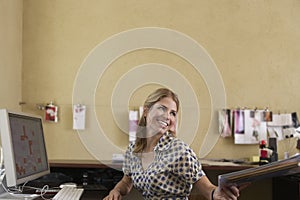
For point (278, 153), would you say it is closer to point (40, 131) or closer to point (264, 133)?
point (264, 133)

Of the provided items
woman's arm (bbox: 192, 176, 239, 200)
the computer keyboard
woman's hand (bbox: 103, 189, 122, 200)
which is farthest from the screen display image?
woman's arm (bbox: 192, 176, 239, 200)

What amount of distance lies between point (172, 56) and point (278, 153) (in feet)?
3.73

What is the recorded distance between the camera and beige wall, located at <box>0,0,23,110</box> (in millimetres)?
2668

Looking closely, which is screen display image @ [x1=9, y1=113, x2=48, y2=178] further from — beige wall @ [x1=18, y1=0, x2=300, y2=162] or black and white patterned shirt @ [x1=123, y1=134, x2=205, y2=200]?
beige wall @ [x1=18, y1=0, x2=300, y2=162]

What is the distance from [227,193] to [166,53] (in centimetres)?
193

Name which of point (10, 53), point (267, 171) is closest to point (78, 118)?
point (10, 53)

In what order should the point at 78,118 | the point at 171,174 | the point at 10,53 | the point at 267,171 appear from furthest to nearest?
the point at 78,118 < the point at 10,53 < the point at 171,174 < the point at 267,171

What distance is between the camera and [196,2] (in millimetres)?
3127

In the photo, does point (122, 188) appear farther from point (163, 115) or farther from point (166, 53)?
point (166, 53)

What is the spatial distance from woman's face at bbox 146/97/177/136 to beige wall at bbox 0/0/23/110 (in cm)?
139

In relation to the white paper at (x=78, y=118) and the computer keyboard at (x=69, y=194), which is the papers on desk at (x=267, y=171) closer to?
the computer keyboard at (x=69, y=194)

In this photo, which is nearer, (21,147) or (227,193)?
(227,193)

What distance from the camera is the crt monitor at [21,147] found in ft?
4.86

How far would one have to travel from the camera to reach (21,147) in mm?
1620
